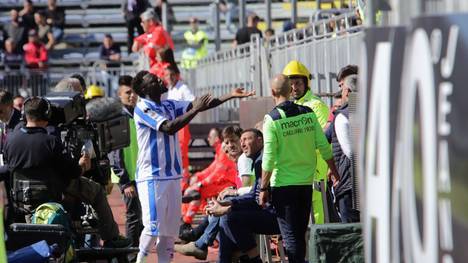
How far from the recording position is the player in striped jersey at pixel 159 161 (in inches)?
418

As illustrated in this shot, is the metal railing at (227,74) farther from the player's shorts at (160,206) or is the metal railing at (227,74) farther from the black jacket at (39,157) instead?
the black jacket at (39,157)

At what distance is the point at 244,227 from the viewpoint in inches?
417

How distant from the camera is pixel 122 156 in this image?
12664 millimetres

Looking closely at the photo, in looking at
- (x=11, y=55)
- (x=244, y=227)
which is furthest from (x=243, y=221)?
(x=11, y=55)

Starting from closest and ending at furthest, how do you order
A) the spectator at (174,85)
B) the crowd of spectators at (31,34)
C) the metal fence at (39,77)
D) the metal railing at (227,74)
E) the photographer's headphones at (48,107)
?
the photographer's headphones at (48,107)
the spectator at (174,85)
the metal railing at (227,74)
the metal fence at (39,77)
the crowd of spectators at (31,34)

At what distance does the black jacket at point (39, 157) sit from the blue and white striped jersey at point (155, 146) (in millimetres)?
602

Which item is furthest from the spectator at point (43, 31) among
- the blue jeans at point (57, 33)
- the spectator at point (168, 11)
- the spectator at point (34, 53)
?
the spectator at point (168, 11)

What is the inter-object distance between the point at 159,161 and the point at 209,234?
135 cm

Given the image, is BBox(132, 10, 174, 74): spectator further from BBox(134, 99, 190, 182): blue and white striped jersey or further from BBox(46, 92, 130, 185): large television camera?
BBox(134, 99, 190, 182): blue and white striped jersey

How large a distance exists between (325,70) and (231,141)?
1.92m

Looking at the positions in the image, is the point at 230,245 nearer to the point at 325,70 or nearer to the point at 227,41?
the point at 325,70

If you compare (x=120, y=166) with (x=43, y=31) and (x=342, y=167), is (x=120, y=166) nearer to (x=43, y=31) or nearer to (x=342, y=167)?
(x=342, y=167)

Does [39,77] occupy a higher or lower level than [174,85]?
higher

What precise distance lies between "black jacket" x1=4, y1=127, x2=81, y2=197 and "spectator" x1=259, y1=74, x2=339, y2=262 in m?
1.71
